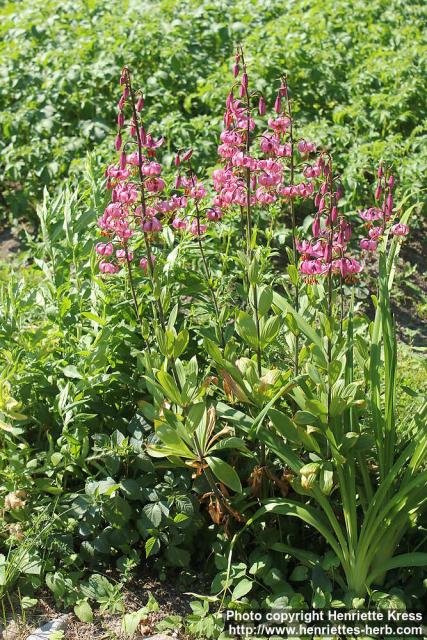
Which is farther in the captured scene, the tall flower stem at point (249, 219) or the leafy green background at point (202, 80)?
the leafy green background at point (202, 80)

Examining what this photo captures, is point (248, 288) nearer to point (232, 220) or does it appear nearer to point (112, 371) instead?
point (112, 371)

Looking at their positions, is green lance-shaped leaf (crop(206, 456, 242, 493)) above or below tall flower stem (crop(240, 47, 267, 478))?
below

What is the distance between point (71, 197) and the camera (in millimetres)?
3861

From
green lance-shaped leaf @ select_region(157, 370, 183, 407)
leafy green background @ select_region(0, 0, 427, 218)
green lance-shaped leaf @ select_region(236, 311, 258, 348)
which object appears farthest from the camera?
leafy green background @ select_region(0, 0, 427, 218)

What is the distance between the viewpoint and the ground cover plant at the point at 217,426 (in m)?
2.86

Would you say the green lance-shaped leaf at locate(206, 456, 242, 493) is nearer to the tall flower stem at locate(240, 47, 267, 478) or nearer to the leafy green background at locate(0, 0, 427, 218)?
the tall flower stem at locate(240, 47, 267, 478)

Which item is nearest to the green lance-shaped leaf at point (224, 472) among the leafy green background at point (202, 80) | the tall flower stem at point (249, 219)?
the tall flower stem at point (249, 219)

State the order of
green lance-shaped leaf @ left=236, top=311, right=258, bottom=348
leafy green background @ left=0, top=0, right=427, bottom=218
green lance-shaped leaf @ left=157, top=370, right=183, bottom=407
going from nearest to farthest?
1. green lance-shaped leaf @ left=157, top=370, right=183, bottom=407
2. green lance-shaped leaf @ left=236, top=311, right=258, bottom=348
3. leafy green background @ left=0, top=0, right=427, bottom=218

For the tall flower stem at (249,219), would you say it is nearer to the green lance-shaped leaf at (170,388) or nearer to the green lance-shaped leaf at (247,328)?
the green lance-shaped leaf at (247,328)

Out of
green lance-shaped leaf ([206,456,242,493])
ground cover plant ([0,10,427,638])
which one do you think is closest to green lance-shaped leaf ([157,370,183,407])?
ground cover plant ([0,10,427,638])

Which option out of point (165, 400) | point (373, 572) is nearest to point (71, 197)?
point (165, 400)

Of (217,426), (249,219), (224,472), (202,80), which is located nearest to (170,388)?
(224,472)

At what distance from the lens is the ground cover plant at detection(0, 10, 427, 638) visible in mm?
2859

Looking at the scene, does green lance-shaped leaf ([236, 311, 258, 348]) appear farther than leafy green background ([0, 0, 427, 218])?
No
